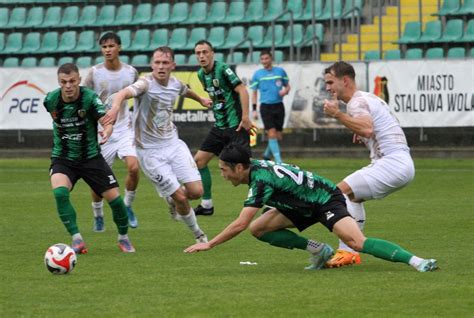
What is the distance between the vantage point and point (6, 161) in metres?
28.1

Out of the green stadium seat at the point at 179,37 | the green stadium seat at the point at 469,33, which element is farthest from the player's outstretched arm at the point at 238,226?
the green stadium seat at the point at 179,37

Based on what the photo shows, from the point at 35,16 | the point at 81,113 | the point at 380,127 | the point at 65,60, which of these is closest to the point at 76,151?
the point at 81,113

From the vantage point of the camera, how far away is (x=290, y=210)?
33.7 feet

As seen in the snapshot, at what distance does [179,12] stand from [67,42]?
312 centimetres

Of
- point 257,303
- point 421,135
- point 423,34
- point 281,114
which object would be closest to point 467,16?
point 423,34

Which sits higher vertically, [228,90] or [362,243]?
[228,90]

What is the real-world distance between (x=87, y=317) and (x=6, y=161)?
67.1ft

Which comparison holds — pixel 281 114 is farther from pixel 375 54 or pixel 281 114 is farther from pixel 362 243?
pixel 362 243

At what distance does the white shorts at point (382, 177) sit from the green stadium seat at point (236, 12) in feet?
67.8

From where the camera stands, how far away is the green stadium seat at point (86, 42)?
107 feet

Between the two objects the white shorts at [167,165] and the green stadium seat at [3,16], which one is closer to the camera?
the white shorts at [167,165]

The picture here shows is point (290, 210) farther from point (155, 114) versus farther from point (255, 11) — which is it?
point (255, 11)

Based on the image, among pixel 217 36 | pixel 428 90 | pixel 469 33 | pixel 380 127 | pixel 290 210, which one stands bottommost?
pixel 290 210

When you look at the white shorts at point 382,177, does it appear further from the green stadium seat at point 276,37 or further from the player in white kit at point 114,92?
the green stadium seat at point 276,37
